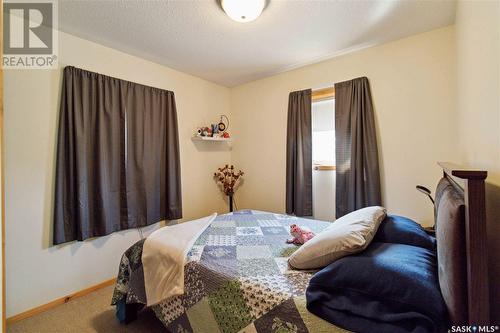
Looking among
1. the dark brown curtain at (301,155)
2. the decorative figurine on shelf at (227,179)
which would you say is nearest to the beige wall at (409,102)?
the dark brown curtain at (301,155)

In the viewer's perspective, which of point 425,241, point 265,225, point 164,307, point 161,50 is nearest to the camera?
point 425,241

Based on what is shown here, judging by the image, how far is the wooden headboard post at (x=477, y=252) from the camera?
0.70m

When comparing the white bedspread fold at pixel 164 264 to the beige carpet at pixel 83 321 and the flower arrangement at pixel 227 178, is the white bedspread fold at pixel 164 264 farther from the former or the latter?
the flower arrangement at pixel 227 178

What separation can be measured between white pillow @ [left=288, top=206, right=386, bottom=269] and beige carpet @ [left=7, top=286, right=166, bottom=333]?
4.35ft

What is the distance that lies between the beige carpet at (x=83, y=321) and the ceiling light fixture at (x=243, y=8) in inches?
99.9

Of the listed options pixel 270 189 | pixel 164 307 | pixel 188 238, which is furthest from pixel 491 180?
pixel 270 189

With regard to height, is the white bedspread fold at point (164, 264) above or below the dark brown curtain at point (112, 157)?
below

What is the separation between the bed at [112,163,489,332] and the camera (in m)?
0.72

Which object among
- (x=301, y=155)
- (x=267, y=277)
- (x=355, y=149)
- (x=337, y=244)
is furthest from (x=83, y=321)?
(x=355, y=149)

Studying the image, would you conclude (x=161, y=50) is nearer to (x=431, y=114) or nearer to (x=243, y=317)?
(x=243, y=317)

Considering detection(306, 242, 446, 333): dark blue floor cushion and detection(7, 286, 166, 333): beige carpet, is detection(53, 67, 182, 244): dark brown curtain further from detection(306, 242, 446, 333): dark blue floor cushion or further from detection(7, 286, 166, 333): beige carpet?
detection(306, 242, 446, 333): dark blue floor cushion

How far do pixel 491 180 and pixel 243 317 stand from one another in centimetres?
127

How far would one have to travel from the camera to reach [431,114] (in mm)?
2283

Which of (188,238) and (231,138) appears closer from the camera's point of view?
(188,238)
